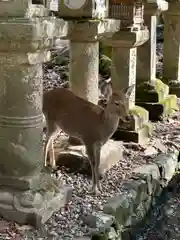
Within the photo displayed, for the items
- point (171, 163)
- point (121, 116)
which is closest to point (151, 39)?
point (171, 163)

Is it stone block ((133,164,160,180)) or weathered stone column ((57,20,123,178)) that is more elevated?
weathered stone column ((57,20,123,178))

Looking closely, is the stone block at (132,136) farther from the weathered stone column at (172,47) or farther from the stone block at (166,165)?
the weathered stone column at (172,47)

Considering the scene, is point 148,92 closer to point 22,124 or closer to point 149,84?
point 149,84

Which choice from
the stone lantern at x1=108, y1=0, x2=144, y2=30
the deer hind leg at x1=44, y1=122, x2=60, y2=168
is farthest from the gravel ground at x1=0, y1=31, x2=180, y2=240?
the stone lantern at x1=108, y1=0, x2=144, y2=30

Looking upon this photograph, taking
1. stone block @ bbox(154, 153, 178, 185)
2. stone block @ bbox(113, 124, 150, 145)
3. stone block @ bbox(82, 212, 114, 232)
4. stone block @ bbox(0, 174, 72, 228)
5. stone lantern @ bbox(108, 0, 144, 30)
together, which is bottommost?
stone block @ bbox(154, 153, 178, 185)

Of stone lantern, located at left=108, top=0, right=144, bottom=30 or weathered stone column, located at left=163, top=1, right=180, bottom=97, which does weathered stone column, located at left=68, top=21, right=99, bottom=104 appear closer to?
stone lantern, located at left=108, top=0, right=144, bottom=30

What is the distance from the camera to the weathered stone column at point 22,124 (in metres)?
4.43

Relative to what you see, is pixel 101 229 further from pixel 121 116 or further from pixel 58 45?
pixel 58 45

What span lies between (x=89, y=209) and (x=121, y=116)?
987 mm

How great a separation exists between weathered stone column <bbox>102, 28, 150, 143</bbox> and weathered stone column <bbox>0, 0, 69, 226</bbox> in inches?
96.3

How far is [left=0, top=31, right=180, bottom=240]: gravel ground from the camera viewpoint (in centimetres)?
455

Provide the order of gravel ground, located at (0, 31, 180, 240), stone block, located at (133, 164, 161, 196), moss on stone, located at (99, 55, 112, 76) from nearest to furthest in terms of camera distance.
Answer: gravel ground, located at (0, 31, 180, 240)
stone block, located at (133, 164, 161, 196)
moss on stone, located at (99, 55, 112, 76)

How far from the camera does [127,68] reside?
7.17m

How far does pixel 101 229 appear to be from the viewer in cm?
466
